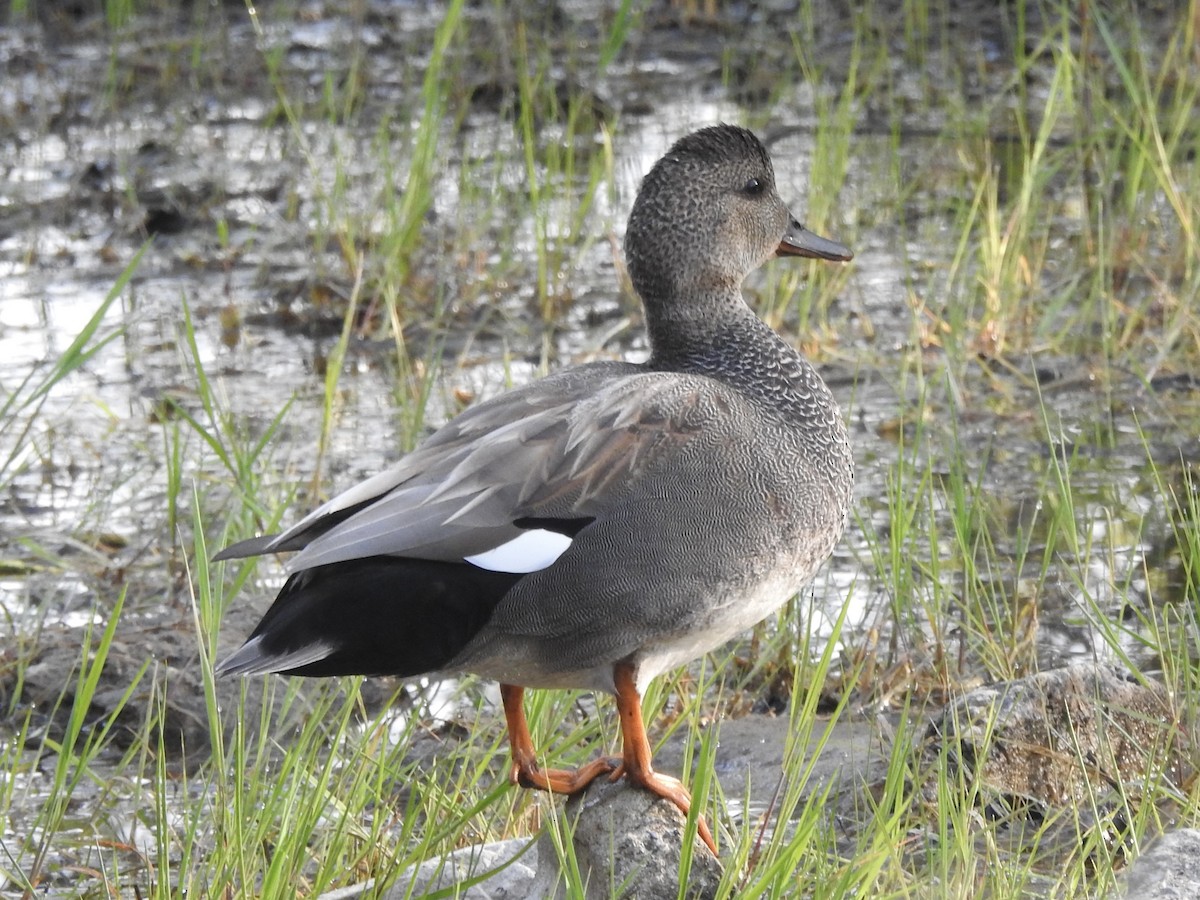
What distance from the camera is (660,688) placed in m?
3.54

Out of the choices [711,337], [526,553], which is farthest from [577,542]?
[711,337]

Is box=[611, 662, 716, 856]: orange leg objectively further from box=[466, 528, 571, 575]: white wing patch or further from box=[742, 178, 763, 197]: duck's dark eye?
box=[742, 178, 763, 197]: duck's dark eye

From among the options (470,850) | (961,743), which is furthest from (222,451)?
(961,743)

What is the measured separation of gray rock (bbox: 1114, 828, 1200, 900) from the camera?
2.62 metres

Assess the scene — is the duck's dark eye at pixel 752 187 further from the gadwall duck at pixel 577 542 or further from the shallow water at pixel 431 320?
the shallow water at pixel 431 320

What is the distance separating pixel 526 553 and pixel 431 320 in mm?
→ 3373

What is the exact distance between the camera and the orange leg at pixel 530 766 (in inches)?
125

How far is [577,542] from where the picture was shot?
119 inches

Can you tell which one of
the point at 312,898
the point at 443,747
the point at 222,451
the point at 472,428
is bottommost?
the point at 443,747

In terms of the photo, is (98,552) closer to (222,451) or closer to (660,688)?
(222,451)

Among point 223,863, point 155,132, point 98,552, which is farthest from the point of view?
point 155,132

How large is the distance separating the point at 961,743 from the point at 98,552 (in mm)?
2326

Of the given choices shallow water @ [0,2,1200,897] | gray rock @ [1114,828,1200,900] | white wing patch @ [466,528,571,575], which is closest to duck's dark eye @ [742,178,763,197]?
shallow water @ [0,2,1200,897]

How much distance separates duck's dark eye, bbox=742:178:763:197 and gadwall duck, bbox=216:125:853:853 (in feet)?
1.30
